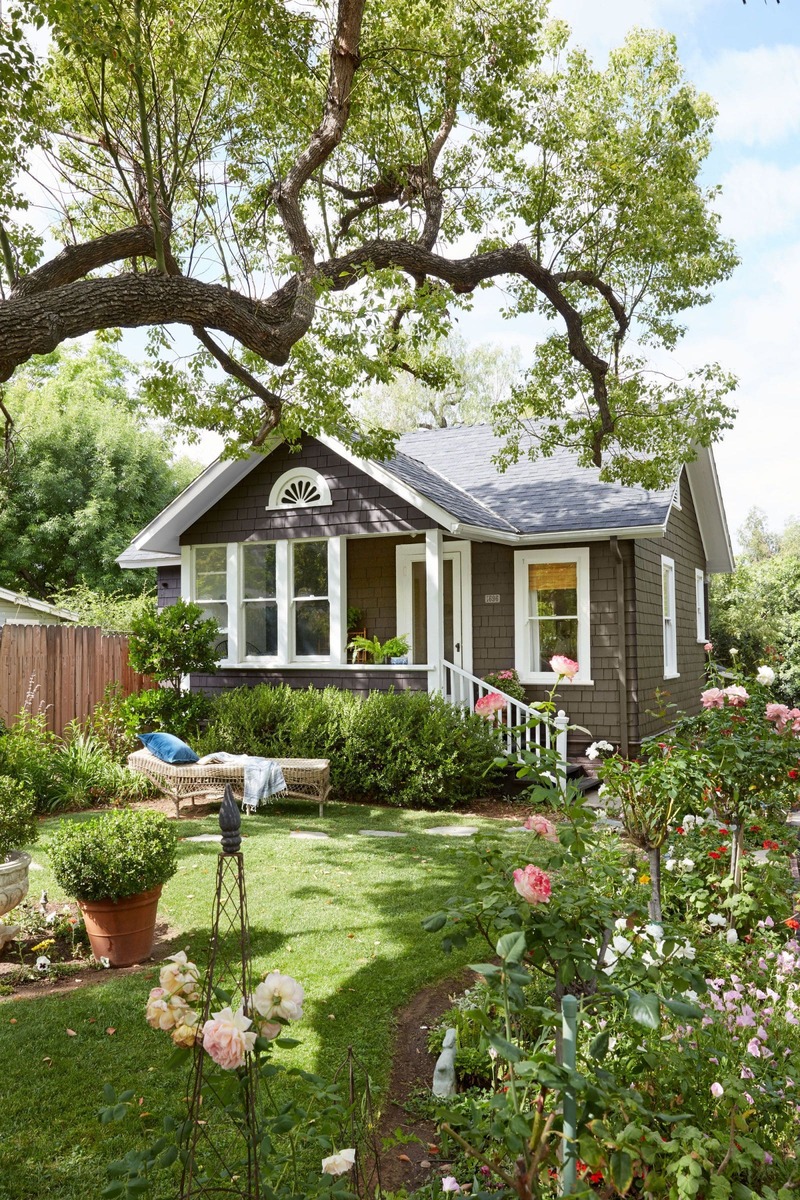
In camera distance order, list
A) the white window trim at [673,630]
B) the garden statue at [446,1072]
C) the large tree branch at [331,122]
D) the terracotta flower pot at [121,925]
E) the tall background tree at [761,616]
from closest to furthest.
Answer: the garden statue at [446,1072], the terracotta flower pot at [121,925], the large tree branch at [331,122], the white window trim at [673,630], the tall background tree at [761,616]

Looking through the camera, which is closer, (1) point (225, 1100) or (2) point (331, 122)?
(1) point (225, 1100)

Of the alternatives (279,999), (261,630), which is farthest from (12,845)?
(261,630)

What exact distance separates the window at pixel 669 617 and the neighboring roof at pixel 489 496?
191 centimetres

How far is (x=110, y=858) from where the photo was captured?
4.65 meters

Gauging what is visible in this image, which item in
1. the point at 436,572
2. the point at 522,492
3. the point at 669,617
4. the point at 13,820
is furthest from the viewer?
the point at 669,617

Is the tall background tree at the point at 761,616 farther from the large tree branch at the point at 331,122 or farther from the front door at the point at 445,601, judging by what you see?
the large tree branch at the point at 331,122

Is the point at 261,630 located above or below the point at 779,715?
above

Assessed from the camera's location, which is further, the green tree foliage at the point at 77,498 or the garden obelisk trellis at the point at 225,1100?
the green tree foliage at the point at 77,498

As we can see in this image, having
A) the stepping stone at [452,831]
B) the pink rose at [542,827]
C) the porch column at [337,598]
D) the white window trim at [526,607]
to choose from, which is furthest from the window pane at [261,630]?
the pink rose at [542,827]

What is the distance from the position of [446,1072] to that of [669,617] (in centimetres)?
1130

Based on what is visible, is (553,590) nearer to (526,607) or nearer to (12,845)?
(526,607)

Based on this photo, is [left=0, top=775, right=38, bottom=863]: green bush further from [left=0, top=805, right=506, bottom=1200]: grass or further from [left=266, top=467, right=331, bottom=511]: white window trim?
[left=266, top=467, right=331, bottom=511]: white window trim

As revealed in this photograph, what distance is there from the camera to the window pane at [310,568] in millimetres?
12125

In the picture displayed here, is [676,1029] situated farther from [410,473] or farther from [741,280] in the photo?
[741,280]
